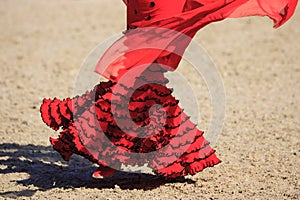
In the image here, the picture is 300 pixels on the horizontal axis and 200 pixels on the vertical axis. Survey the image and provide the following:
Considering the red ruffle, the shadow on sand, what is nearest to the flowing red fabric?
the red ruffle

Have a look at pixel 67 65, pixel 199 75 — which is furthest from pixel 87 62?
pixel 199 75

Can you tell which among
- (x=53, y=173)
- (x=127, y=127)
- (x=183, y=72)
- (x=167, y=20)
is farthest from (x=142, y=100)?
(x=183, y=72)

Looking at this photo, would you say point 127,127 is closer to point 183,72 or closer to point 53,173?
point 53,173

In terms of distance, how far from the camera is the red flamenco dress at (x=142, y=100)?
4262mm

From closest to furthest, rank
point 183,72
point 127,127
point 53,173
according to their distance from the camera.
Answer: point 127,127 < point 53,173 < point 183,72

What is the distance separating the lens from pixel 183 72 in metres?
7.41

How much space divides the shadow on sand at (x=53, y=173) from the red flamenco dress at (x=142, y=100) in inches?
9.3

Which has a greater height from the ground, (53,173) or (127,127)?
(127,127)

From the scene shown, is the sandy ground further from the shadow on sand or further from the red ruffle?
the red ruffle

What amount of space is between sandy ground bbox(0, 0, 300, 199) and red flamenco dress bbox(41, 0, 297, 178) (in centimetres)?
28

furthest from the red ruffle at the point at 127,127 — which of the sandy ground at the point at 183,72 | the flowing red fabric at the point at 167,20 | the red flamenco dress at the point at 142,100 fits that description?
the sandy ground at the point at 183,72

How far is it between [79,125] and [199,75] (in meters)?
3.26

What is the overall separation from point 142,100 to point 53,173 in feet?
3.24

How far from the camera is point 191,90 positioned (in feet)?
22.5
